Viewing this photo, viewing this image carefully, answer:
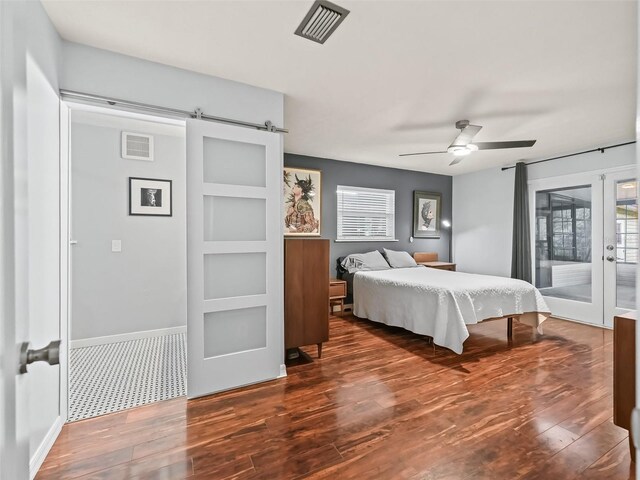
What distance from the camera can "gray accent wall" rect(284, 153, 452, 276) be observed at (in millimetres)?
5043

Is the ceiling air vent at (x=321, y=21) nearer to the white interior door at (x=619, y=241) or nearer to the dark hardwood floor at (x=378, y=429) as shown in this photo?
the dark hardwood floor at (x=378, y=429)

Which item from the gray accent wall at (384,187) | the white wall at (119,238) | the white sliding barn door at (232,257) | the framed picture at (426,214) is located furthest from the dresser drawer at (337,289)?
the framed picture at (426,214)

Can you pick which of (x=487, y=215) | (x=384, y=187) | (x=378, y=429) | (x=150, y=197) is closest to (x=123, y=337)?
(x=150, y=197)

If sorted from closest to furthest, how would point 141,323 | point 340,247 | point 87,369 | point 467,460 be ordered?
1. point 467,460
2. point 87,369
3. point 141,323
4. point 340,247

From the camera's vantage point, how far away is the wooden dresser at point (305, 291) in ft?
9.35

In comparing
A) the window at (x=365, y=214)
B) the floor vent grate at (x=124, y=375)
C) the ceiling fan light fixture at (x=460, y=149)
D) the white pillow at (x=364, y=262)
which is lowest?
the floor vent grate at (x=124, y=375)

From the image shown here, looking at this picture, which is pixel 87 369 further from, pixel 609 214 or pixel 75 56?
pixel 609 214

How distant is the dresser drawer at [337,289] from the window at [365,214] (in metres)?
0.89

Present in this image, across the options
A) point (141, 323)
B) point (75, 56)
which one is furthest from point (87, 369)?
point (75, 56)

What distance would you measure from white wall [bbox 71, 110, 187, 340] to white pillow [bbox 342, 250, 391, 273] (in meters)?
2.42

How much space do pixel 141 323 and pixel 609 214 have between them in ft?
20.7

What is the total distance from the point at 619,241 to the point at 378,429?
4.39 metres

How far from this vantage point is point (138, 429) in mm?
1977

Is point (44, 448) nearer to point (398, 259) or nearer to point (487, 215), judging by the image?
point (398, 259)
